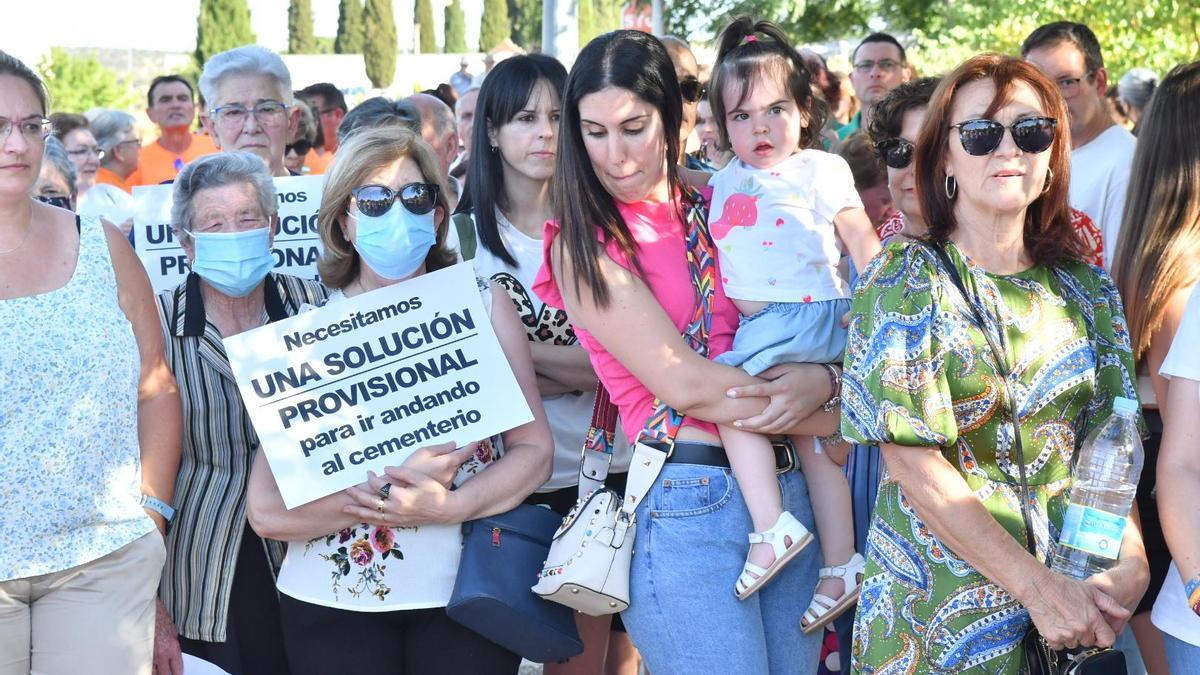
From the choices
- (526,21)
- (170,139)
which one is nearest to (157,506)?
(170,139)

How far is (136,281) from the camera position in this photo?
3.52m

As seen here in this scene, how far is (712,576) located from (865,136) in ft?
9.08

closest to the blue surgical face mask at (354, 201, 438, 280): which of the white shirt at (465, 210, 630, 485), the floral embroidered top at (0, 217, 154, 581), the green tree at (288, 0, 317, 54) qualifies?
the white shirt at (465, 210, 630, 485)

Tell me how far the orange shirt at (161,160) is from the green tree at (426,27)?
66.5 metres

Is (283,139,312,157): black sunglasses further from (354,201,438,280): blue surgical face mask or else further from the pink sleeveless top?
the pink sleeveless top

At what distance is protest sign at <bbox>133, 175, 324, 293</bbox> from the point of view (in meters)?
4.88

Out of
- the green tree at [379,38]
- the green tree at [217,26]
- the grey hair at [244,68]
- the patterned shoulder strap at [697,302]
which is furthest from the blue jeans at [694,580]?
the green tree at [379,38]

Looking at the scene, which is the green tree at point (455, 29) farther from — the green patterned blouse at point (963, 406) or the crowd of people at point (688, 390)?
the green patterned blouse at point (963, 406)

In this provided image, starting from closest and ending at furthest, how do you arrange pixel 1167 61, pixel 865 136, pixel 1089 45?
pixel 865 136, pixel 1089 45, pixel 1167 61

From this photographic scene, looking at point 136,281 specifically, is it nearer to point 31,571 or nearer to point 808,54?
point 31,571

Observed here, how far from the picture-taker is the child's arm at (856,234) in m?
3.73

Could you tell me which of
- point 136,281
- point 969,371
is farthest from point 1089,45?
point 136,281

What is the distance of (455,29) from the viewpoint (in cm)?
8075

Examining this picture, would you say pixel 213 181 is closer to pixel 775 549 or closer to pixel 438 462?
pixel 438 462
